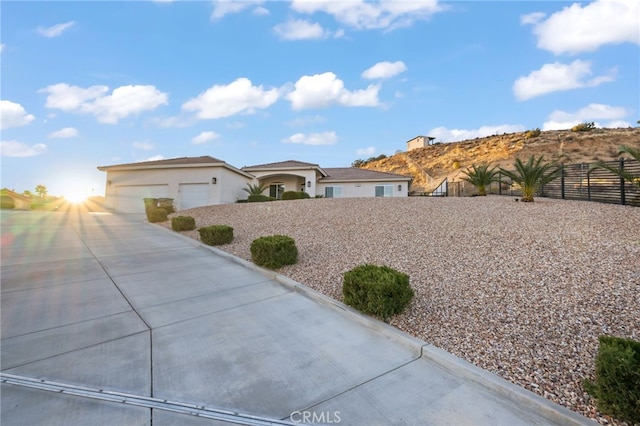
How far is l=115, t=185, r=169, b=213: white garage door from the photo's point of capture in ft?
62.8

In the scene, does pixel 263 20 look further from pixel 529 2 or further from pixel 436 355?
pixel 436 355

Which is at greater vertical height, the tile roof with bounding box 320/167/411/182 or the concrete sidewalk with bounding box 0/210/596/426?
the tile roof with bounding box 320/167/411/182

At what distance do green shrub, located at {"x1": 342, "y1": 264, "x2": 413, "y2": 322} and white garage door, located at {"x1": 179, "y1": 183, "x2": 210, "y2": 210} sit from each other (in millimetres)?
16663

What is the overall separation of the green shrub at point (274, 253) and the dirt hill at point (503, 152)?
3206 centimetres

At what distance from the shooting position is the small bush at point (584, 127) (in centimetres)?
3692

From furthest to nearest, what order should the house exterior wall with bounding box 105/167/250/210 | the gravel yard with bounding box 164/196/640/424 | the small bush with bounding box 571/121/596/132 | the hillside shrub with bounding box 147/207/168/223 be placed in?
the small bush with bounding box 571/121/596/132 < the house exterior wall with bounding box 105/167/250/210 < the hillside shrub with bounding box 147/207/168/223 < the gravel yard with bounding box 164/196/640/424

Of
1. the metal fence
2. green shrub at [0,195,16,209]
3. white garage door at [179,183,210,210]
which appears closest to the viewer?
A: the metal fence

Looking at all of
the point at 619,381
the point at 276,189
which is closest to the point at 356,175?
the point at 276,189

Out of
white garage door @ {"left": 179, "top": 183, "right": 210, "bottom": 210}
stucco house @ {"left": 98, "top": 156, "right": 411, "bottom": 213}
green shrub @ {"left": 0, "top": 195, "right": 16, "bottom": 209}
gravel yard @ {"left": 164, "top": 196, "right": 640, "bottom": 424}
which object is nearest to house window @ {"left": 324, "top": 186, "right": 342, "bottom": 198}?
stucco house @ {"left": 98, "top": 156, "right": 411, "bottom": 213}

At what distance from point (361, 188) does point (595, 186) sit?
52.4 ft

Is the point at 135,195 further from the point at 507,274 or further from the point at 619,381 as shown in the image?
the point at 619,381

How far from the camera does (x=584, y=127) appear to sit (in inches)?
1459

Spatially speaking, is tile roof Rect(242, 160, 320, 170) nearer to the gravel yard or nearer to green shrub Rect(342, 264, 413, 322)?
the gravel yard

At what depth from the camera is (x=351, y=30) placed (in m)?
13.3
